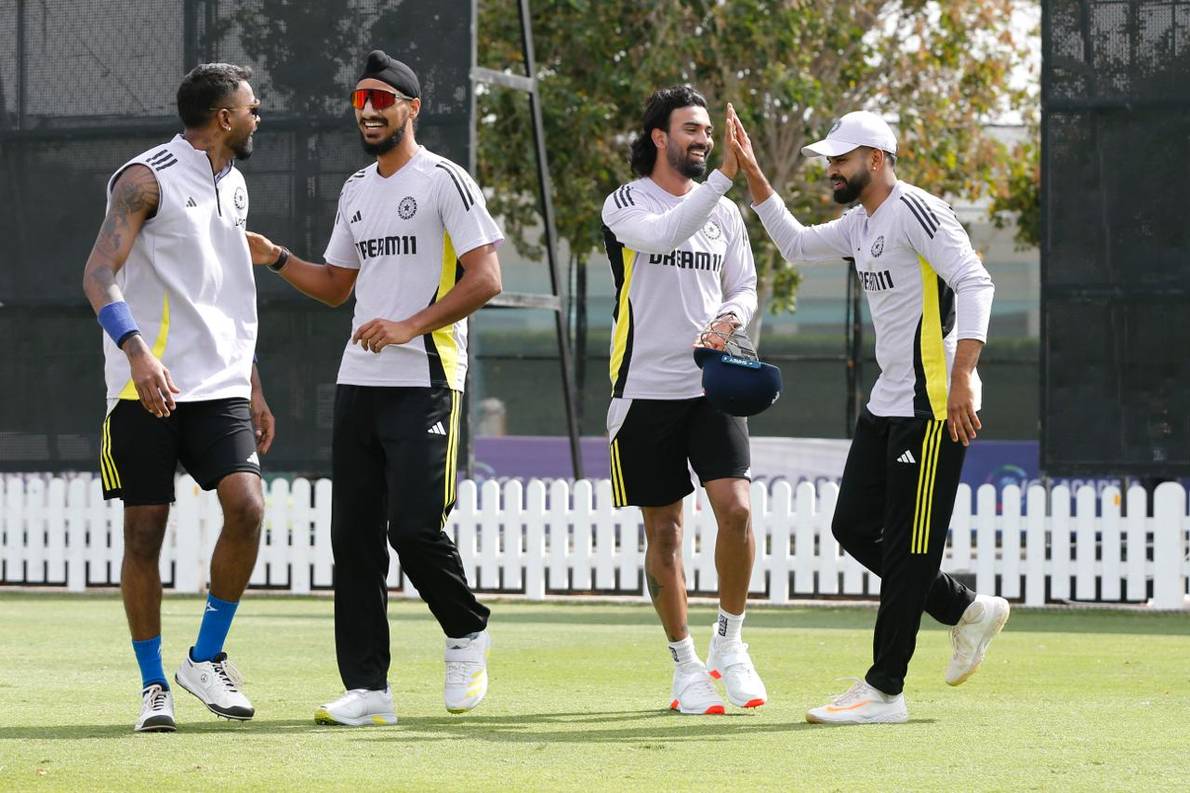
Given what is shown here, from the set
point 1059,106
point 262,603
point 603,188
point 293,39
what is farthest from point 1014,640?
point 603,188

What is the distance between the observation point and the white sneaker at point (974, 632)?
6.59m

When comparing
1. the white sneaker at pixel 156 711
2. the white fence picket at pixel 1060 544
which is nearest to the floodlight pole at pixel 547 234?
the white fence picket at pixel 1060 544

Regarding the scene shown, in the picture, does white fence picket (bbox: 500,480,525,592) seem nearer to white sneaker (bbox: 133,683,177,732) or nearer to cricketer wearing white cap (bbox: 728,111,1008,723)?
cricketer wearing white cap (bbox: 728,111,1008,723)

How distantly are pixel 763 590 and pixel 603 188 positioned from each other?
9755mm

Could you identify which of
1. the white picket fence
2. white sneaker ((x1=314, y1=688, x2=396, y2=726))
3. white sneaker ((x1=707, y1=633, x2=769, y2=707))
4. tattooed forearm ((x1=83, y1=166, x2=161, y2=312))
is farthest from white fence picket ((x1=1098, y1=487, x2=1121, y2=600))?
tattooed forearm ((x1=83, y1=166, x2=161, y2=312))

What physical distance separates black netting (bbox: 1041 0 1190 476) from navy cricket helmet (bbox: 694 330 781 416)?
567cm

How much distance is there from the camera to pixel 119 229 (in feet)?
19.3

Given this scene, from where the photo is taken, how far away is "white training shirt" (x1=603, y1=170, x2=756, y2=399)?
655 centimetres

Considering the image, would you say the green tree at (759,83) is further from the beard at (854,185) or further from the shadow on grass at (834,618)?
the beard at (854,185)

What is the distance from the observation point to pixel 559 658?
29.1 feet

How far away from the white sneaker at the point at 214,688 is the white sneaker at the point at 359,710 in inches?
9.7

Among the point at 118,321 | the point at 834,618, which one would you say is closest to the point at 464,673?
the point at 118,321

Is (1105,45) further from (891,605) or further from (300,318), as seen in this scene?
(891,605)

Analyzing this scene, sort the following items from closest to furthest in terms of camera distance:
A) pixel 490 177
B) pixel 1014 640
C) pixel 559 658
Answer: pixel 559 658 < pixel 1014 640 < pixel 490 177
